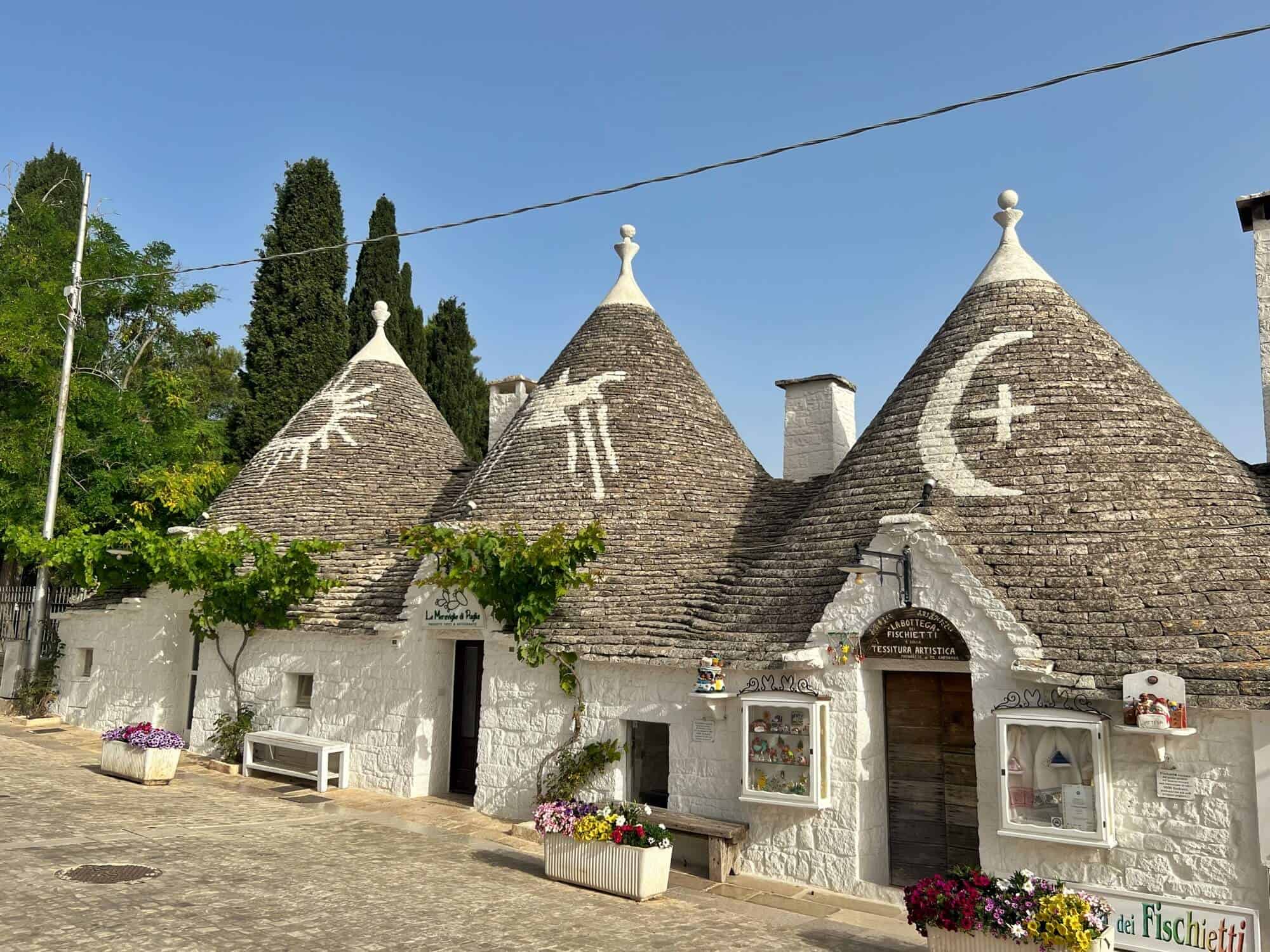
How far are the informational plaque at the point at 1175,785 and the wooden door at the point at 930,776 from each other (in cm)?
159

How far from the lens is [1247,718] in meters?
7.02

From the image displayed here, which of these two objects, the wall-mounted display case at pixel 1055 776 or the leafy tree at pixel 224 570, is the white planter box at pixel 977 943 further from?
the leafy tree at pixel 224 570

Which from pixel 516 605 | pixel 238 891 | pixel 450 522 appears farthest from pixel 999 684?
pixel 450 522

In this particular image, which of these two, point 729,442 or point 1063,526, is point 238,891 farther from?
point 729,442

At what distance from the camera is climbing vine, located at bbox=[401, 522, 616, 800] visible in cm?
1096

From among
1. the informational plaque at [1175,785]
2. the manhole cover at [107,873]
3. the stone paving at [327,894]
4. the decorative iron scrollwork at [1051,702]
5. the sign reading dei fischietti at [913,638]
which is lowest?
the stone paving at [327,894]

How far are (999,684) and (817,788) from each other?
6.36 ft

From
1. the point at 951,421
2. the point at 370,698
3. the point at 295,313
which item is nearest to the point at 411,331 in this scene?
the point at 295,313

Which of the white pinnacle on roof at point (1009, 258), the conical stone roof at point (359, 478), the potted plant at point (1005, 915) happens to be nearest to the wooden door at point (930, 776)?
the potted plant at point (1005, 915)

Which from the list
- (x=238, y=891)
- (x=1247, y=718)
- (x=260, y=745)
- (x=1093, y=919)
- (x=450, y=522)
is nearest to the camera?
(x=1093, y=919)

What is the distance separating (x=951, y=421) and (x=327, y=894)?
7469 millimetres

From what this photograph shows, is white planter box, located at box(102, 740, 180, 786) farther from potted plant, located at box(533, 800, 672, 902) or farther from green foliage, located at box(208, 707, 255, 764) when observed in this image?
potted plant, located at box(533, 800, 672, 902)

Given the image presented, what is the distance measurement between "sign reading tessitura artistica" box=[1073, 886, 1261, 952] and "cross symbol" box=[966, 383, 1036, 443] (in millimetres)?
4281

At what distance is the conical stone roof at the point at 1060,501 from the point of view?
25.0 feet
